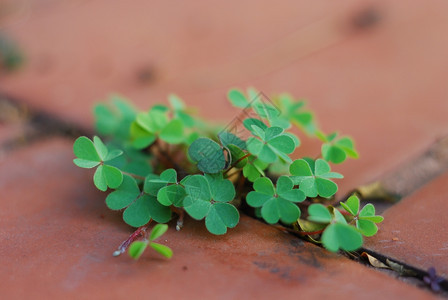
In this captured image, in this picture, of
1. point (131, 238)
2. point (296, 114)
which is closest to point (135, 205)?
point (131, 238)

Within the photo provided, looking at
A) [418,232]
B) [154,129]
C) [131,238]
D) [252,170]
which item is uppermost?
[418,232]

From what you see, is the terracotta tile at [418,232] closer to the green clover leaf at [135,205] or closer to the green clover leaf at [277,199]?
the green clover leaf at [277,199]

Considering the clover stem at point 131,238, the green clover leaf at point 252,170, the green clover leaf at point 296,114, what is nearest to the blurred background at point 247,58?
the green clover leaf at point 296,114

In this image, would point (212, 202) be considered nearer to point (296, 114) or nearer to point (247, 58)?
point (296, 114)

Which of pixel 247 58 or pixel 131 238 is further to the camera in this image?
pixel 247 58

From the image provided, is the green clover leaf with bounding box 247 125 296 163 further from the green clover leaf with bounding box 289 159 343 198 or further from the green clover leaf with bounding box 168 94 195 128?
the green clover leaf with bounding box 168 94 195 128
